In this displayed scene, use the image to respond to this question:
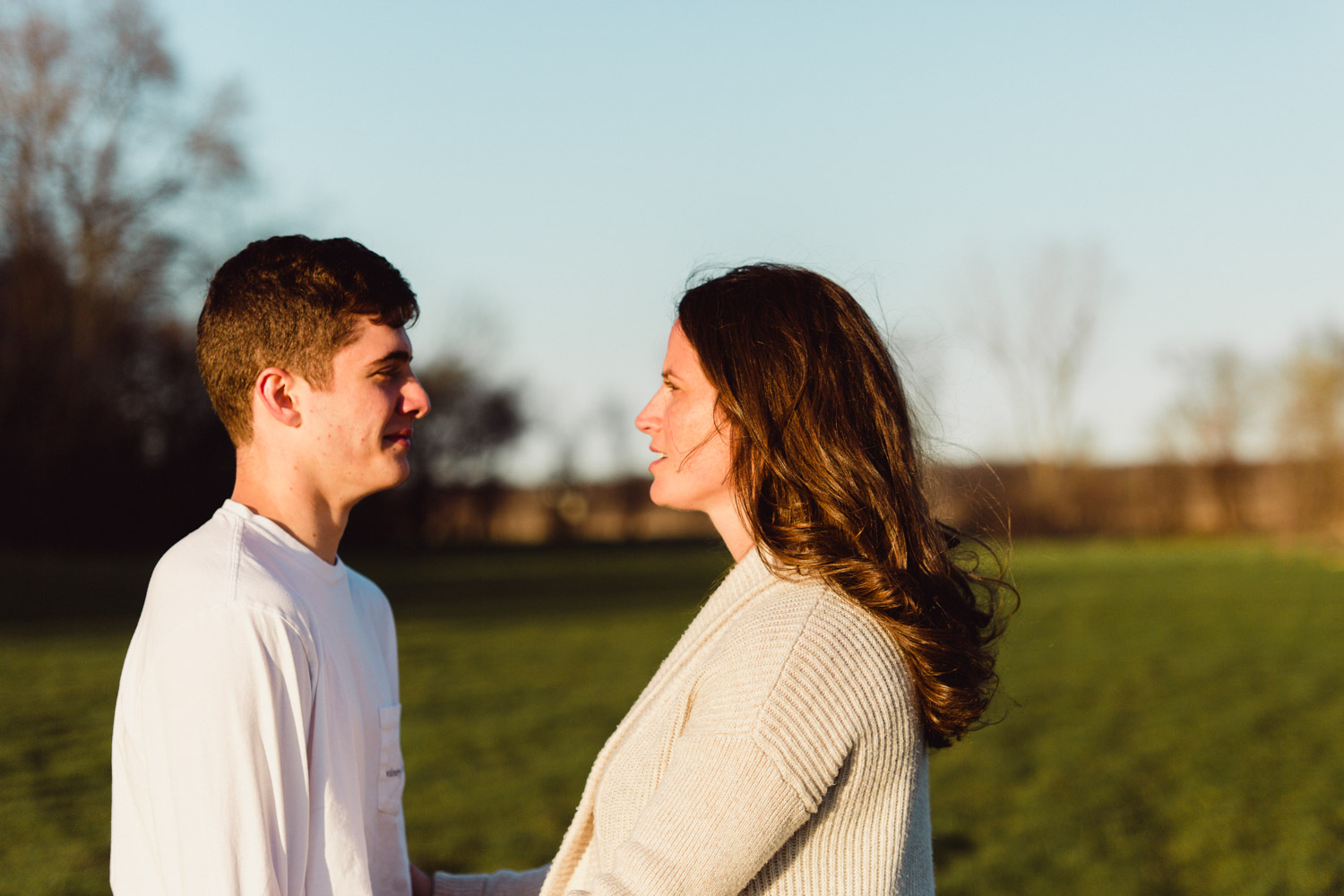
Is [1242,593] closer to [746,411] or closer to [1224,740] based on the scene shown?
[1224,740]

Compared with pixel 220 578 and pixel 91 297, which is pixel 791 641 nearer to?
pixel 220 578

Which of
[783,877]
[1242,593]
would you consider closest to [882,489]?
[783,877]

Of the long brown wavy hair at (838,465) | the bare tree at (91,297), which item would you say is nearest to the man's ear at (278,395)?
the long brown wavy hair at (838,465)

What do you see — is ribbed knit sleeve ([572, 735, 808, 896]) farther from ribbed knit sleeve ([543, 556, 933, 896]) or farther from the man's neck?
the man's neck

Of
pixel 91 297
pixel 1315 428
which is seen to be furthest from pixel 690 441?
pixel 1315 428

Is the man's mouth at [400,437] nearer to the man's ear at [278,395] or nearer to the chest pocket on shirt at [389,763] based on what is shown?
the man's ear at [278,395]

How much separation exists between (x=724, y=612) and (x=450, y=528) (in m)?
40.1

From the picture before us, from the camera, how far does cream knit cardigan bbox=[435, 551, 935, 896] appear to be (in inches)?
65.6

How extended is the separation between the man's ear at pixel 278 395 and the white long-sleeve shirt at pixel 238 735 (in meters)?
0.22

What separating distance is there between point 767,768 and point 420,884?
1.29 metres

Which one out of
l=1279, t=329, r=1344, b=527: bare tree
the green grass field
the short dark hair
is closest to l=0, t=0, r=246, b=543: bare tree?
the green grass field

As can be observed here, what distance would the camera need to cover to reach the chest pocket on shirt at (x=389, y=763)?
2.29m

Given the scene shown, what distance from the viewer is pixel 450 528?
41156 mm

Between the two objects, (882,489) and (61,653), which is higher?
(882,489)
